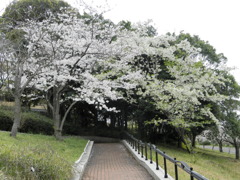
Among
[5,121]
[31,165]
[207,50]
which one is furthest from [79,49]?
[207,50]

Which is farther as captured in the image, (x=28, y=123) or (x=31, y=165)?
(x=28, y=123)

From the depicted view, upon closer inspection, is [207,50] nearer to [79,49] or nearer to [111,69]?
[111,69]

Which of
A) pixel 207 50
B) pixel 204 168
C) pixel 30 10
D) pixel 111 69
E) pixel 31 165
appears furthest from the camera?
pixel 207 50

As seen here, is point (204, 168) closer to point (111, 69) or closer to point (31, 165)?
point (31, 165)

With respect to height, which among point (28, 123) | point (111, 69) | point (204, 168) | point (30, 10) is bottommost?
point (204, 168)

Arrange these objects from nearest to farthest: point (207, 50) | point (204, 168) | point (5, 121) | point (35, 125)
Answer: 1. point (204, 168)
2. point (5, 121)
3. point (35, 125)
4. point (207, 50)

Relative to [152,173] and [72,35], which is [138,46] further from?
[152,173]

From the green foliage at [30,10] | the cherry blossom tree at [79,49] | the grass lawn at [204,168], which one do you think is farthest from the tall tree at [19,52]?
the grass lawn at [204,168]

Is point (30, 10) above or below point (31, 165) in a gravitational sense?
above

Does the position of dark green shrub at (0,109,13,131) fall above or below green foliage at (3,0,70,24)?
below

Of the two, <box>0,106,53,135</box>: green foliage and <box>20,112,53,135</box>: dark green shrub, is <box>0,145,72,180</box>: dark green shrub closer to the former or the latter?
<box>0,106,53,135</box>: green foliage

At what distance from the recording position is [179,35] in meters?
21.9

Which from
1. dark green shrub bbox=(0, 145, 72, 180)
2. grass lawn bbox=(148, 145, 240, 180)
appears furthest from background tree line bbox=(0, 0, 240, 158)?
dark green shrub bbox=(0, 145, 72, 180)

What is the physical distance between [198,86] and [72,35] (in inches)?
324
